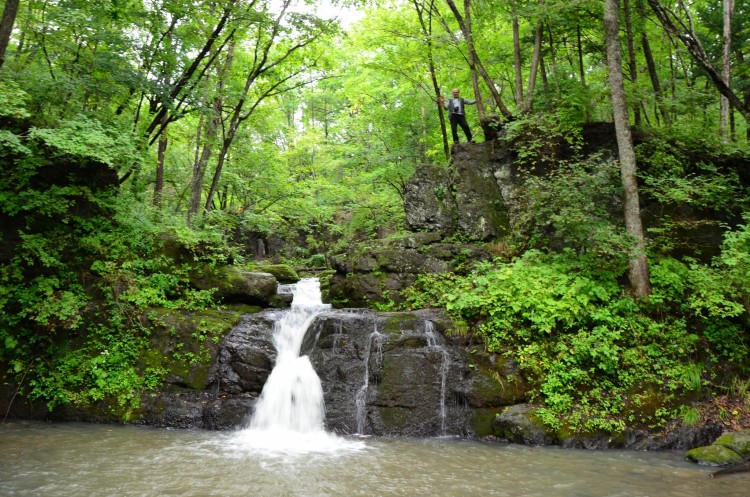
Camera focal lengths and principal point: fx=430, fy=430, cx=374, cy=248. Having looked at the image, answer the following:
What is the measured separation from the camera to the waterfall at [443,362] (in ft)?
25.0

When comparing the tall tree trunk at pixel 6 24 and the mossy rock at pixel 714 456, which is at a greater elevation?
the tall tree trunk at pixel 6 24

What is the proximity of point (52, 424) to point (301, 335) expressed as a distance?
4.49m

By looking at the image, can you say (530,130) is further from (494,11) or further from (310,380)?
(310,380)

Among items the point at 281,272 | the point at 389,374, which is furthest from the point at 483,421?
the point at 281,272

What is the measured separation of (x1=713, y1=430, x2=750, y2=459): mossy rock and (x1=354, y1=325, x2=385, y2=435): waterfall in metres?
5.29

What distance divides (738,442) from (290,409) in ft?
22.2

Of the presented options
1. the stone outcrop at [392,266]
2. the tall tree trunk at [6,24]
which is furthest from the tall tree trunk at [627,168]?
the tall tree trunk at [6,24]

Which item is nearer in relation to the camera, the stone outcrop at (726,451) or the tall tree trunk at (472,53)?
the stone outcrop at (726,451)

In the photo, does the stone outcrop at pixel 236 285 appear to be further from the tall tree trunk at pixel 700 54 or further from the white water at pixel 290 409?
the tall tree trunk at pixel 700 54

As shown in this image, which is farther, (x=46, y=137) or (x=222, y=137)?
(x=222, y=137)

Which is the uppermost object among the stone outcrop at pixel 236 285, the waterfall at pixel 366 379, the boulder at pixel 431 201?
the boulder at pixel 431 201

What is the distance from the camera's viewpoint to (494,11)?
1255 centimetres

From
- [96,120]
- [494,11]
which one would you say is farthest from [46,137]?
[494,11]

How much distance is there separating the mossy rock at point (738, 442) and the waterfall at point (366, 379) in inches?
208
